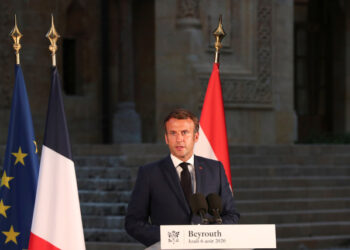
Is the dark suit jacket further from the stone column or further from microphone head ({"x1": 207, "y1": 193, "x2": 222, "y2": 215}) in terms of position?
the stone column

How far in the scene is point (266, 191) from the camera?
1066 cm

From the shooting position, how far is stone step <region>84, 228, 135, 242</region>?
Result: 9.20m

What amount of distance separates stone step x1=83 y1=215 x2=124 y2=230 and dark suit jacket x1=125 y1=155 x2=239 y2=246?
18.3 ft

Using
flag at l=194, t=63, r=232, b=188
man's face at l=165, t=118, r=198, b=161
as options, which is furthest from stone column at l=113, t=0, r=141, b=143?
man's face at l=165, t=118, r=198, b=161

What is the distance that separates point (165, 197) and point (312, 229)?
6745mm

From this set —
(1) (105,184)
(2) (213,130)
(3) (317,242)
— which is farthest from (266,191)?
(2) (213,130)

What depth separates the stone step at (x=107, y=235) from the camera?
30.2 ft

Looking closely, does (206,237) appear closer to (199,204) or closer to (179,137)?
(199,204)

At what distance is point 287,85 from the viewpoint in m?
14.9

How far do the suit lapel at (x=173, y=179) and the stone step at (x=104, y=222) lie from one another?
18.5ft

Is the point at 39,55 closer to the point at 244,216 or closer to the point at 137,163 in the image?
the point at 137,163

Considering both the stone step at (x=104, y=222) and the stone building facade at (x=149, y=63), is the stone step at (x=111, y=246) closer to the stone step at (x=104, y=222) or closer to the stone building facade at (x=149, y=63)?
the stone step at (x=104, y=222)

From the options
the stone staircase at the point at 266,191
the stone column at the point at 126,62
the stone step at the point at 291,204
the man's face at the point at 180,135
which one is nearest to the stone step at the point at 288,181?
the stone staircase at the point at 266,191

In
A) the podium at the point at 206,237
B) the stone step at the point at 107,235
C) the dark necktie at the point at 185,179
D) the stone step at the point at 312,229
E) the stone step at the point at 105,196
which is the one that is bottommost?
the stone step at the point at 312,229
